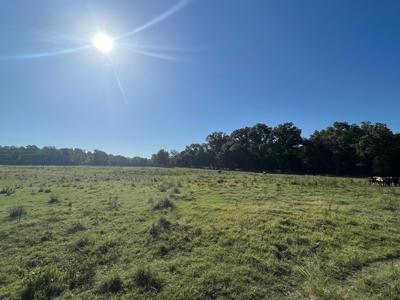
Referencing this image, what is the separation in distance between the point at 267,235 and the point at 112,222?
23.0 ft

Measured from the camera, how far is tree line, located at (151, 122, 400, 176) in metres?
48.9

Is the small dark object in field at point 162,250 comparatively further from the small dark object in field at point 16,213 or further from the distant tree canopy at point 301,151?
the distant tree canopy at point 301,151

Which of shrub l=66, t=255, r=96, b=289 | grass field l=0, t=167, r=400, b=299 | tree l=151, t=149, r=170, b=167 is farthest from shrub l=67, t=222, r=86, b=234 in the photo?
tree l=151, t=149, r=170, b=167

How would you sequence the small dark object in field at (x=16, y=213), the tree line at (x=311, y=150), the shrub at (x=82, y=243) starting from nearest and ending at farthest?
1. the shrub at (x=82, y=243)
2. the small dark object in field at (x=16, y=213)
3. the tree line at (x=311, y=150)

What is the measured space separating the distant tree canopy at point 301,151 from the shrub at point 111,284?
5442 cm

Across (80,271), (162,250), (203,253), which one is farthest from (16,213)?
(203,253)

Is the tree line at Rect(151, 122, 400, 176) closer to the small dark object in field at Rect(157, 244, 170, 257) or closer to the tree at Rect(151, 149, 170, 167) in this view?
the tree at Rect(151, 149, 170, 167)

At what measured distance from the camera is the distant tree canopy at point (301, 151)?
49.1 m

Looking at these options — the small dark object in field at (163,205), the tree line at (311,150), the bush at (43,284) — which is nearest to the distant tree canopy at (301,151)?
the tree line at (311,150)

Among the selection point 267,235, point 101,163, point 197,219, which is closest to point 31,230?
point 197,219

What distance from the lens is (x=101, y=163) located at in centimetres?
13450

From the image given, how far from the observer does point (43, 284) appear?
6.44 meters

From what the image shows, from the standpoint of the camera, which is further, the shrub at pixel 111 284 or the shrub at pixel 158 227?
the shrub at pixel 158 227

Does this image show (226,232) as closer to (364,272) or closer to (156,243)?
(156,243)
